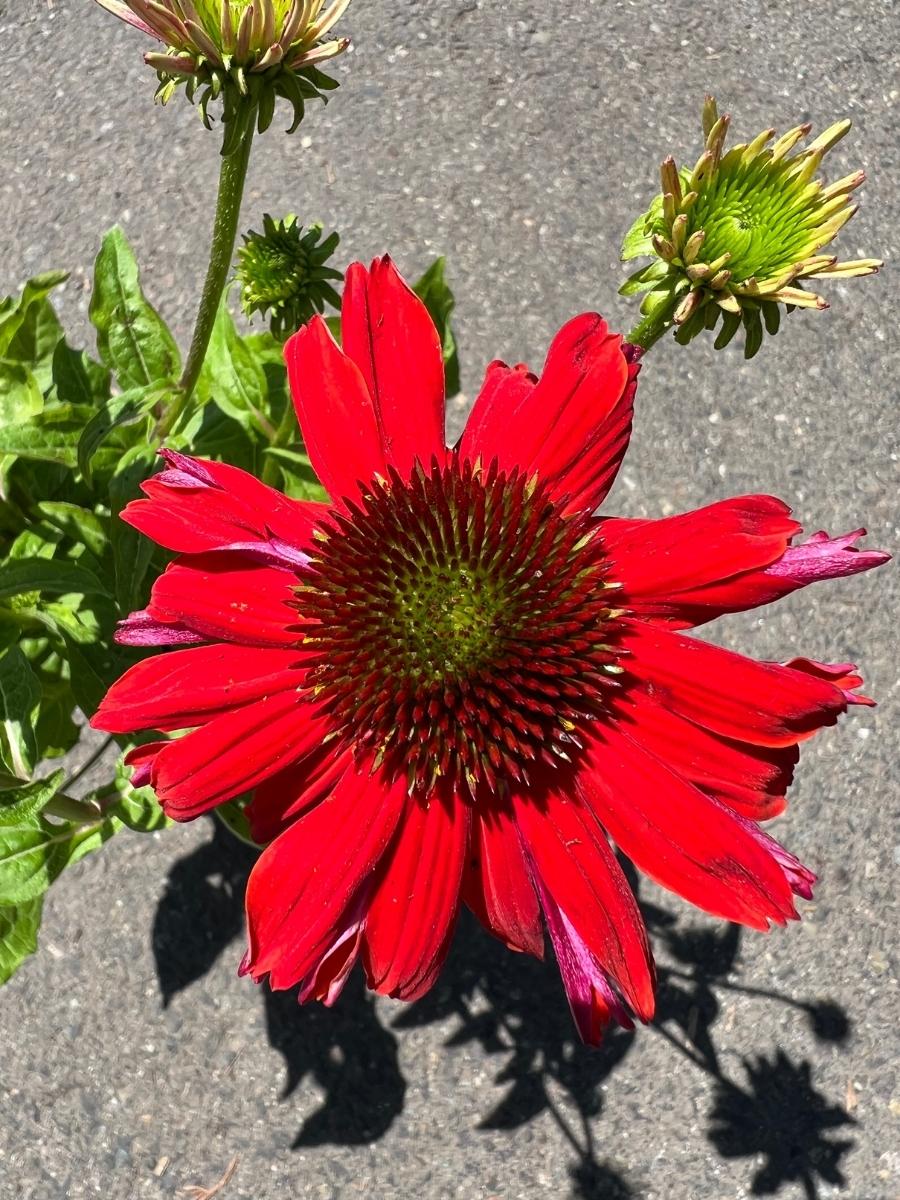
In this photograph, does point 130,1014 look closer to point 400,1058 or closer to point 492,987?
point 400,1058

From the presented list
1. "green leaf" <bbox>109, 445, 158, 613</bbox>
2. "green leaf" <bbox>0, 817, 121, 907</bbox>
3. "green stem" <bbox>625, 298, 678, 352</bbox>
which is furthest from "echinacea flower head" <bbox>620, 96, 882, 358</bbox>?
"green leaf" <bbox>0, 817, 121, 907</bbox>

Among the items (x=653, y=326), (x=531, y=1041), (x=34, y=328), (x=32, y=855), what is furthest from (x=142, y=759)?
(x=531, y=1041)

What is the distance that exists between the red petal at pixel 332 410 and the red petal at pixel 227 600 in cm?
9

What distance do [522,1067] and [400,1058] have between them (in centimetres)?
17

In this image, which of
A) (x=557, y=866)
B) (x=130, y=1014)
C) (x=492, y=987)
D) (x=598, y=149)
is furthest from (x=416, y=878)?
(x=598, y=149)

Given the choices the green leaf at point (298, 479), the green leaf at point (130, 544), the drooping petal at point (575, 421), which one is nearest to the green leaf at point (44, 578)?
the green leaf at point (130, 544)

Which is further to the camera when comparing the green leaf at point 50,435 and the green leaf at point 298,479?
the green leaf at point 298,479

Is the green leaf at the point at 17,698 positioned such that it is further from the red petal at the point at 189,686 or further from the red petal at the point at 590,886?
the red petal at the point at 590,886

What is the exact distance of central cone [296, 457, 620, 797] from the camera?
77 centimetres

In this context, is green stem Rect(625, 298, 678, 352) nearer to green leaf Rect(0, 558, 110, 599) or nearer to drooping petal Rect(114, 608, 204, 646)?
drooping petal Rect(114, 608, 204, 646)

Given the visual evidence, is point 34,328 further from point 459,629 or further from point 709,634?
point 709,634

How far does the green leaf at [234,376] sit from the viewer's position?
3.92ft

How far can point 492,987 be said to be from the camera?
150cm

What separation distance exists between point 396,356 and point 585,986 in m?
0.49
